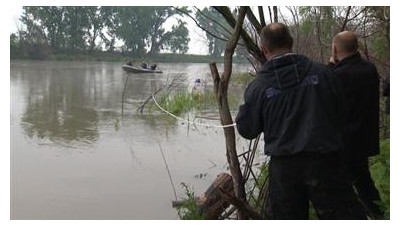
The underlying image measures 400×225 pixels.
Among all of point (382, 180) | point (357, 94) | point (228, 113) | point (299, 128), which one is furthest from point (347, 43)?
point (382, 180)

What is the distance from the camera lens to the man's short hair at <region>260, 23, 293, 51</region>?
2309 millimetres

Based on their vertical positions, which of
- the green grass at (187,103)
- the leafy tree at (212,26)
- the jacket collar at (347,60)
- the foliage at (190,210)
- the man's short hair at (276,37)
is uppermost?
the leafy tree at (212,26)

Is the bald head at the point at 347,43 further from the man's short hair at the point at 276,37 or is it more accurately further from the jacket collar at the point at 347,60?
the man's short hair at the point at 276,37

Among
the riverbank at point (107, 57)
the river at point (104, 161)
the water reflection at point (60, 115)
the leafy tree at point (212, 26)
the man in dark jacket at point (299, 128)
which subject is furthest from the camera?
the riverbank at point (107, 57)

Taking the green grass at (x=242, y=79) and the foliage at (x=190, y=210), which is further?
the green grass at (x=242, y=79)

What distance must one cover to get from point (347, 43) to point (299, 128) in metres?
0.85

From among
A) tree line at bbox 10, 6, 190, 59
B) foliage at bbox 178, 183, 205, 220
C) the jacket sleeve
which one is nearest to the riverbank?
tree line at bbox 10, 6, 190, 59

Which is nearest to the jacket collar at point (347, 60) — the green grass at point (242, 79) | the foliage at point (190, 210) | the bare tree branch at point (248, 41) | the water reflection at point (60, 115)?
the bare tree branch at point (248, 41)

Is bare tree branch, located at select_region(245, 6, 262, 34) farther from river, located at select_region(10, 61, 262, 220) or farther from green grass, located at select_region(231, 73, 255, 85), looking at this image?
green grass, located at select_region(231, 73, 255, 85)

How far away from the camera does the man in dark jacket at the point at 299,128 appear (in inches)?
87.6

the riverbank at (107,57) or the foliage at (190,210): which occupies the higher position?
the riverbank at (107,57)

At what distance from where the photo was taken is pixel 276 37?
2320mm

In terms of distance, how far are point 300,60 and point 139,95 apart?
44.3ft
